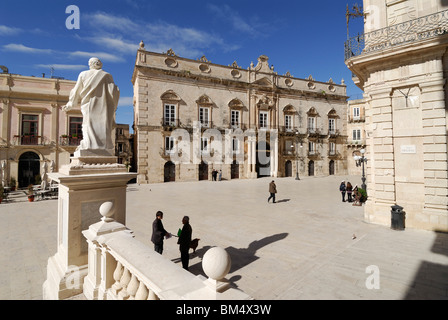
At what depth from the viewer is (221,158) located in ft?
86.6

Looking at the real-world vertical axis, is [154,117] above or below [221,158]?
above

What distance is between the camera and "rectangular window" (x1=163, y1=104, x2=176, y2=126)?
2409cm

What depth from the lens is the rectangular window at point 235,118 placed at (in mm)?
27536

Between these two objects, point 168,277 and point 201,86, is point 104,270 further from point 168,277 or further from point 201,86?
point 201,86

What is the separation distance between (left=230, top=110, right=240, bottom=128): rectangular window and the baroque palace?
121 mm

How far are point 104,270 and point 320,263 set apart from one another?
444cm

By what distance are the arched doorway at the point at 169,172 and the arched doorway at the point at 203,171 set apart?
2916mm

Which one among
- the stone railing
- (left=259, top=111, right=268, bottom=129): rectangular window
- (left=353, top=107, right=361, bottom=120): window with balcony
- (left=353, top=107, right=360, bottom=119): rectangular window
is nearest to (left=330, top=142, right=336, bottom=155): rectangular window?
(left=353, top=107, right=361, bottom=120): window with balcony

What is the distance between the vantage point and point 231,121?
27500 millimetres

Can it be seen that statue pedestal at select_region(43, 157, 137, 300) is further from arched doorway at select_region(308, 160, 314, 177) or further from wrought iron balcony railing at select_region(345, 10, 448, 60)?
arched doorway at select_region(308, 160, 314, 177)

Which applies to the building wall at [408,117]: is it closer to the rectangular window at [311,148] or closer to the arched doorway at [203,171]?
the arched doorway at [203,171]

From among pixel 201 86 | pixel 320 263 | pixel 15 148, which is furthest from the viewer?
pixel 201 86

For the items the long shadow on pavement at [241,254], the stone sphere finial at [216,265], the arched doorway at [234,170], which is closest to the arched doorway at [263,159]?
the arched doorway at [234,170]
